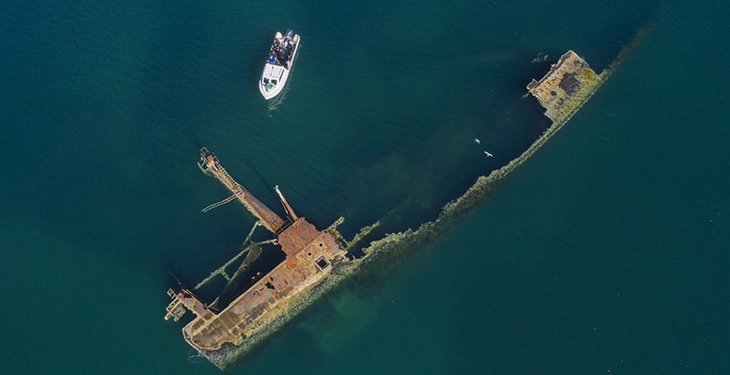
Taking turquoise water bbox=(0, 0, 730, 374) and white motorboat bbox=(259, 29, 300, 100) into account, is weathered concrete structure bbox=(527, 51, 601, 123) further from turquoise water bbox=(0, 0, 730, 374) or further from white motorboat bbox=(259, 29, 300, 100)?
white motorboat bbox=(259, 29, 300, 100)

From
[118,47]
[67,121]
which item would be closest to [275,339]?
[67,121]

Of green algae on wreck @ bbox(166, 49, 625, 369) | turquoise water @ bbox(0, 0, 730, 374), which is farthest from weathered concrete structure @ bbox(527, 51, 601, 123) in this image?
green algae on wreck @ bbox(166, 49, 625, 369)

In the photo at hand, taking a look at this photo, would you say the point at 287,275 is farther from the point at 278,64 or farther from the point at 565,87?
the point at 565,87

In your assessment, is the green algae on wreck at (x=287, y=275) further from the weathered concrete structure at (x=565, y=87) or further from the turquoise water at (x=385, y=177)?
the weathered concrete structure at (x=565, y=87)

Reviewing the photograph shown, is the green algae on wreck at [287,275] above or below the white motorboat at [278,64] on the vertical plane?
below

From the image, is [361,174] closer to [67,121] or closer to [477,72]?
[477,72]

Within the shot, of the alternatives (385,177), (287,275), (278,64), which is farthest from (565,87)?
(287,275)

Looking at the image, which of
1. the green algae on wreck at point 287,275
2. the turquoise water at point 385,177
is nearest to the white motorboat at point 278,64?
the turquoise water at point 385,177
